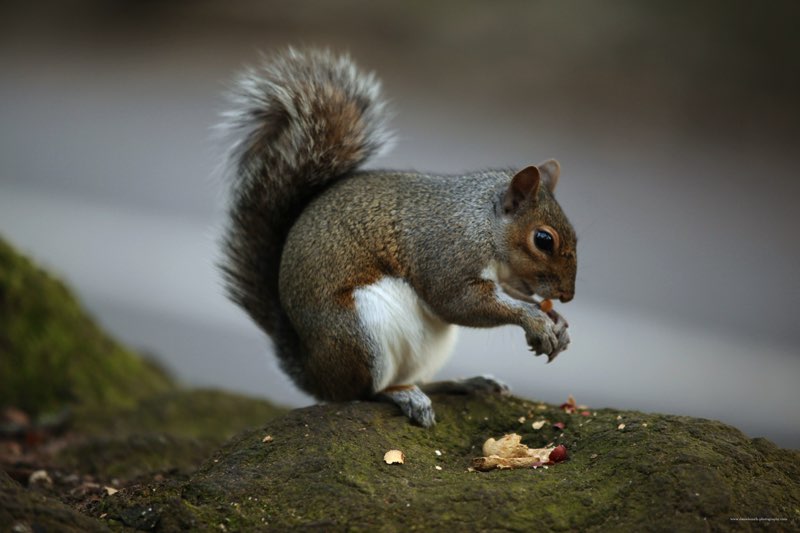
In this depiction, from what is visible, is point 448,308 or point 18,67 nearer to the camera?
point 448,308

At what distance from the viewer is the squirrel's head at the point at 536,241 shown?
8.87 feet

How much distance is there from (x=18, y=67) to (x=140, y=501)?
8.01m

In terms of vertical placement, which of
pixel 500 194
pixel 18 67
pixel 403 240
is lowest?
pixel 403 240

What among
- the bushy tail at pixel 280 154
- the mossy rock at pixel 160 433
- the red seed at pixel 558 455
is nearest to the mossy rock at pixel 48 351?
the mossy rock at pixel 160 433

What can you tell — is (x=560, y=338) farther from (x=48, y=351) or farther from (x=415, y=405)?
(x=48, y=351)

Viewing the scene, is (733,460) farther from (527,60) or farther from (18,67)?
(18,67)

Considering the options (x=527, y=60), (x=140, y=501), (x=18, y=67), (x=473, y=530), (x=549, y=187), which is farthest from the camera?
(x=18, y=67)

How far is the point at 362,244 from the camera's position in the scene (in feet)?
8.98

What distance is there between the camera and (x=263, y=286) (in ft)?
9.73

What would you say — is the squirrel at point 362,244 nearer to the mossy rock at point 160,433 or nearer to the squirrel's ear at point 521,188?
the squirrel's ear at point 521,188

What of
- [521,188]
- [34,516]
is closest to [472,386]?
[521,188]

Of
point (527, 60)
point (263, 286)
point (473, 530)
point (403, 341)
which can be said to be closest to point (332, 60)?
point (263, 286)

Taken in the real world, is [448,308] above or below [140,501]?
above

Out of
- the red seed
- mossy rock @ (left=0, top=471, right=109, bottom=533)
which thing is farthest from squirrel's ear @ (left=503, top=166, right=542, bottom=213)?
mossy rock @ (left=0, top=471, right=109, bottom=533)
